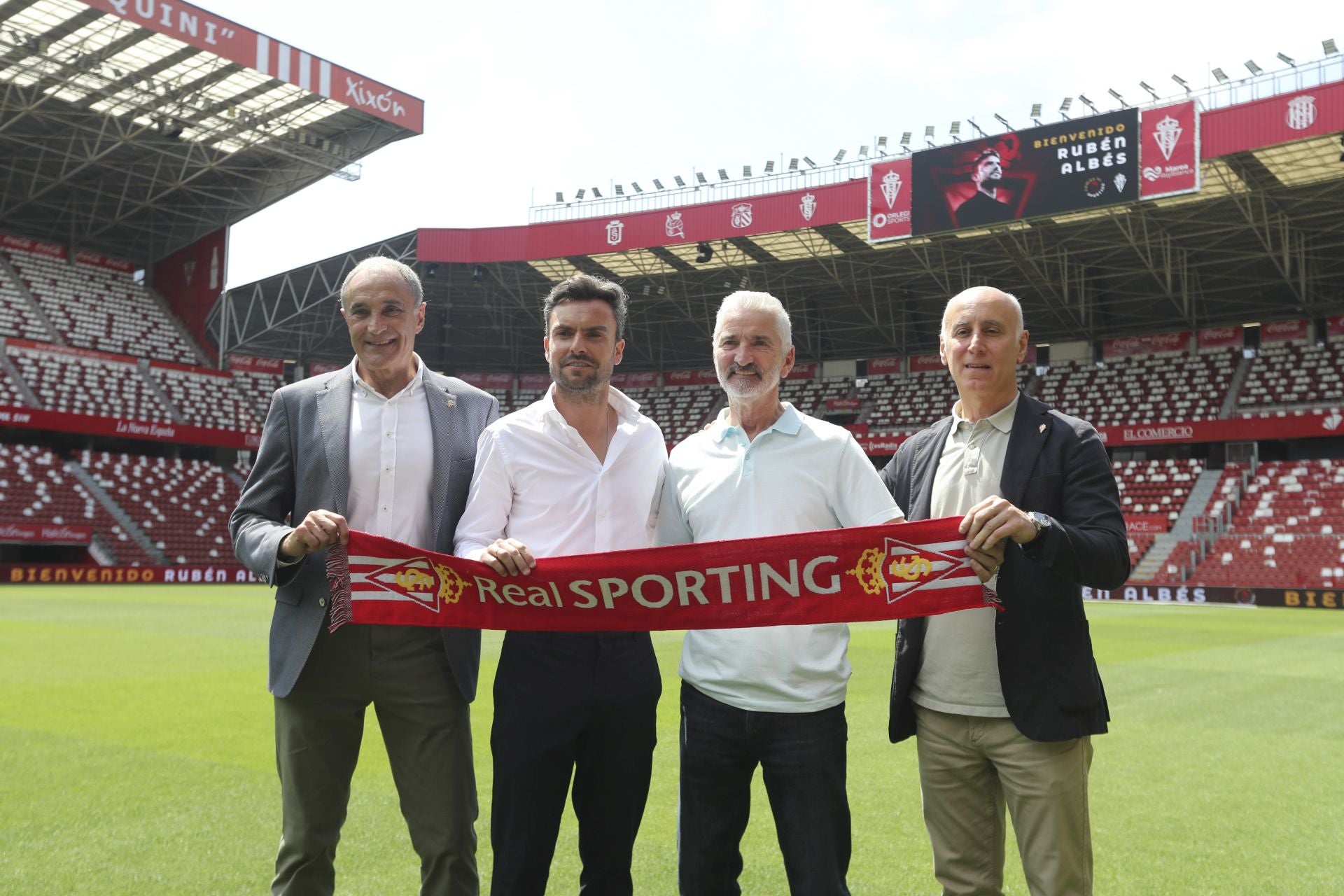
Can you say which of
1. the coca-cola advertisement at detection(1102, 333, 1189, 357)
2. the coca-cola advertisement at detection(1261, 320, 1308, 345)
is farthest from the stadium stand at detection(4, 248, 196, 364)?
the coca-cola advertisement at detection(1261, 320, 1308, 345)

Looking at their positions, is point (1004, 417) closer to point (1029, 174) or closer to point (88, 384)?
point (1029, 174)

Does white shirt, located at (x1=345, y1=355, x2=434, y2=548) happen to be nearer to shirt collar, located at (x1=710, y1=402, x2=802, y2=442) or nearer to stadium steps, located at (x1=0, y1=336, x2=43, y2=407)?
shirt collar, located at (x1=710, y1=402, x2=802, y2=442)

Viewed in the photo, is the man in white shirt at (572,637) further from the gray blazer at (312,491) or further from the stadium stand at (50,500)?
the stadium stand at (50,500)

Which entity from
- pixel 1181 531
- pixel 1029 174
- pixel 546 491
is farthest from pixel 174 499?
pixel 546 491

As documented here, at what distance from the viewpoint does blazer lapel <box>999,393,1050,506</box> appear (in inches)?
128

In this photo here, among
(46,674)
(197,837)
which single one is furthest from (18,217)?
(197,837)

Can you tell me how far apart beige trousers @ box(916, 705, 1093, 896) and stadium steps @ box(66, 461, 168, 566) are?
1384 inches

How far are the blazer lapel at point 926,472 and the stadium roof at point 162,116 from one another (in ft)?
94.1

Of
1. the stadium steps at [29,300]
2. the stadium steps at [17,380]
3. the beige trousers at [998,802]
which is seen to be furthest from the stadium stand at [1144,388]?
the stadium steps at [29,300]

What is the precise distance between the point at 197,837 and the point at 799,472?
11.6 ft

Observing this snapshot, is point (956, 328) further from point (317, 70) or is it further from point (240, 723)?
point (317, 70)

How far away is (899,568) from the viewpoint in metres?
3.29

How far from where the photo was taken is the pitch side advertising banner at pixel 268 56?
84.5 feet

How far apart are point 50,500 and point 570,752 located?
36.2 metres
